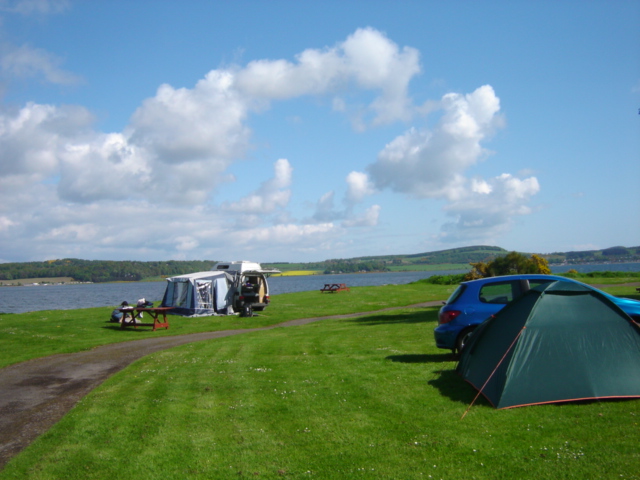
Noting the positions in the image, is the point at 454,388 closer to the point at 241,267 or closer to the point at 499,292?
the point at 499,292

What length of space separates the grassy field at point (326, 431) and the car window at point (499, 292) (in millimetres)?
1736

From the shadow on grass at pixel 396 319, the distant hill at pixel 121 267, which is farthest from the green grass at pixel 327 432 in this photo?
the distant hill at pixel 121 267

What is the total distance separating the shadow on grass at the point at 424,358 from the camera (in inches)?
501

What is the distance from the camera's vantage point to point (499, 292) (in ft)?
41.0

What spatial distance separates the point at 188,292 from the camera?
31344 millimetres

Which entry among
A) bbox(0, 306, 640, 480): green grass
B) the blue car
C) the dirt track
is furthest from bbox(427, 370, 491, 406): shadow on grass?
the dirt track

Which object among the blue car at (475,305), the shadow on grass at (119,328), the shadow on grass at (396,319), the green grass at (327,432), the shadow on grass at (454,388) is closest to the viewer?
the green grass at (327,432)

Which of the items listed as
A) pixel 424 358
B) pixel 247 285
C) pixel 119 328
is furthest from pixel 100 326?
pixel 424 358

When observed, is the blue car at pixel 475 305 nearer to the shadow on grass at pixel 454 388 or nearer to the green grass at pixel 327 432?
the green grass at pixel 327 432

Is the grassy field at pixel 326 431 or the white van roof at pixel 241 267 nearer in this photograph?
the grassy field at pixel 326 431

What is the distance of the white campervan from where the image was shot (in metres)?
31.5

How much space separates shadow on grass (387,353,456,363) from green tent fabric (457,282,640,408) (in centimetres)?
369

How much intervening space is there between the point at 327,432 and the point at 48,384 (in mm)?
8436

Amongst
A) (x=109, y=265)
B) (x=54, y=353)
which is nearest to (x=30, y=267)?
(x=109, y=265)
